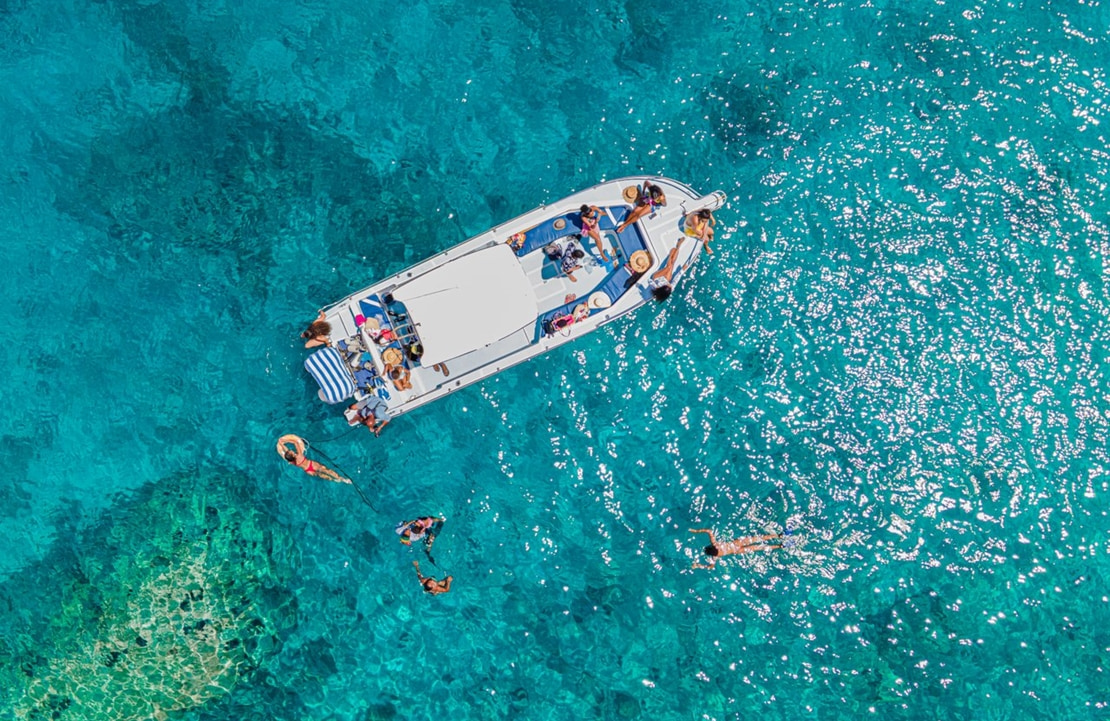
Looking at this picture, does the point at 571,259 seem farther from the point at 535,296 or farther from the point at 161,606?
the point at 161,606

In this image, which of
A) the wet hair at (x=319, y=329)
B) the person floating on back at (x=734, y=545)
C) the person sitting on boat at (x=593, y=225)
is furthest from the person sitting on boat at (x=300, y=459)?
the person floating on back at (x=734, y=545)

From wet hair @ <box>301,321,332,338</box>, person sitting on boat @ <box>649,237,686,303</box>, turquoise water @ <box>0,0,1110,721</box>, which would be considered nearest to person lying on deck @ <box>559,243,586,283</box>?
person sitting on boat @ <box>649,237,686,303</box>

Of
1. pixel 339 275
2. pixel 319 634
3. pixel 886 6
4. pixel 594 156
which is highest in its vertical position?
pixel 886 6

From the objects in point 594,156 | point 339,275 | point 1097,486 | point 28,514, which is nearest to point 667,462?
point 594,156

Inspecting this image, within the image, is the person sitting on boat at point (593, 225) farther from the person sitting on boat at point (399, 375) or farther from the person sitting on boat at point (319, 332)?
the person sitting on boat at point (319, 332)

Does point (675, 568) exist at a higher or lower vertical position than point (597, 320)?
lower

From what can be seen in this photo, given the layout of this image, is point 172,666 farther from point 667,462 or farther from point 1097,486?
point 1097,486
